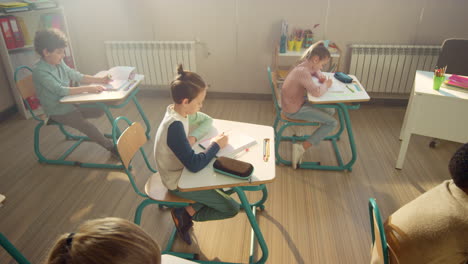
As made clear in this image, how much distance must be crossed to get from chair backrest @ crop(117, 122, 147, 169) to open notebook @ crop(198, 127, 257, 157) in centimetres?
35

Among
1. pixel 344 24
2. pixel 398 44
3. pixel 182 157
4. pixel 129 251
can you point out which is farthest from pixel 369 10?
pixel 129 251

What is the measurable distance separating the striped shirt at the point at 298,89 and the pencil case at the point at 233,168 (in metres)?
1.13

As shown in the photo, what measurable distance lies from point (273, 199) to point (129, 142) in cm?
116

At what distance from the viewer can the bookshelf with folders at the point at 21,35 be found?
331 cm

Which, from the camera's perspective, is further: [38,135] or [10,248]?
[38,135]

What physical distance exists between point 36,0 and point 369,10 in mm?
3616

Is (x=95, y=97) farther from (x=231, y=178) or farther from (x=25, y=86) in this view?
(x=231, y=178)

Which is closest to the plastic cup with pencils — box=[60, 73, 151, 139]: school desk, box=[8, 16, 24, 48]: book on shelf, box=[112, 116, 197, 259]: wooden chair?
box=[112, 116, 197, 259]: wooden chair

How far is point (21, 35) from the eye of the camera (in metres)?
3.46

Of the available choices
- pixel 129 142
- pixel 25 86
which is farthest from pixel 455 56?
pixel 25 86

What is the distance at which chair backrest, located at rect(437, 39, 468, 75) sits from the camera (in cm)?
288

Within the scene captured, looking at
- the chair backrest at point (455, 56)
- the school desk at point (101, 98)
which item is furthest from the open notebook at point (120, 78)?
the chair backrest at point (455, 56)

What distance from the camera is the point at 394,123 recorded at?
3.49 m

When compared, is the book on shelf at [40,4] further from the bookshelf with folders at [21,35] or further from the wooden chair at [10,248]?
the wooden chair at [10,248]
